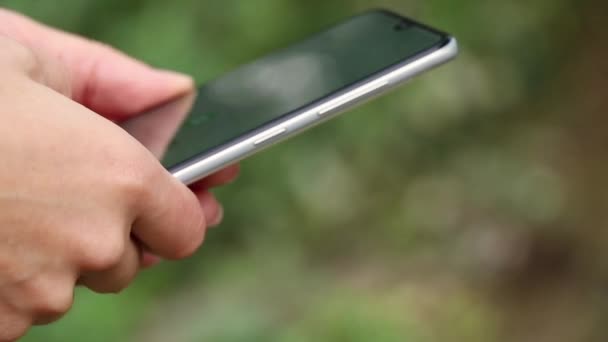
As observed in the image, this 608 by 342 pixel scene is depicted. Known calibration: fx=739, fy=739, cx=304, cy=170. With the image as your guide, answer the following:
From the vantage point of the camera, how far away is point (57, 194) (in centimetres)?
46

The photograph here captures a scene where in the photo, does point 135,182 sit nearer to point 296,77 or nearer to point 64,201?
point 64,201

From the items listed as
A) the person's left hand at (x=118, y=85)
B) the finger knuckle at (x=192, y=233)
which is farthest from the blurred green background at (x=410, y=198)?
the finger knuckle at (x=192, y=233)

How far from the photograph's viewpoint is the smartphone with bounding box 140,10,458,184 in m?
0.57

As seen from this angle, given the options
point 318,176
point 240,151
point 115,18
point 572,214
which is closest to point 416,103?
point 318,176

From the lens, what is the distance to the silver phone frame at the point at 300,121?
1.85ft

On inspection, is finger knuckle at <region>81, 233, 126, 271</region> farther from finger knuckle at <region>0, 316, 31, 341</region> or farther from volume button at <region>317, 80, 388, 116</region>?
volume button at <region>317, 80, 388, 116</region>

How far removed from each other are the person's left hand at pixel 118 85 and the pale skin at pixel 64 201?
0.37 feet

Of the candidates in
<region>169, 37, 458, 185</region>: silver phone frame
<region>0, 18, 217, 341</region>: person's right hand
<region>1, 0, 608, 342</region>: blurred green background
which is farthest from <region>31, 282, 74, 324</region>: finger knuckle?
<region>1, 0, 608, 342</region>: blurred green background

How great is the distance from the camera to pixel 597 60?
1129 mm

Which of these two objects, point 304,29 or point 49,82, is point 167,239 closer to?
point 49,82

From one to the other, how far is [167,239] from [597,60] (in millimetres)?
829

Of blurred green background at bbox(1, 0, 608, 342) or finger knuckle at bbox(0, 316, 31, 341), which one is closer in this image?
finger knuckle at bbox(0, 316, 31, 341)

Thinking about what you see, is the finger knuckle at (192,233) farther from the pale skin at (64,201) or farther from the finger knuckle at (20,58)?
the finger knuckle at (20,58)

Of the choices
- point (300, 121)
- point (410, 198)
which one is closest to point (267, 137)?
point (300, 121)
